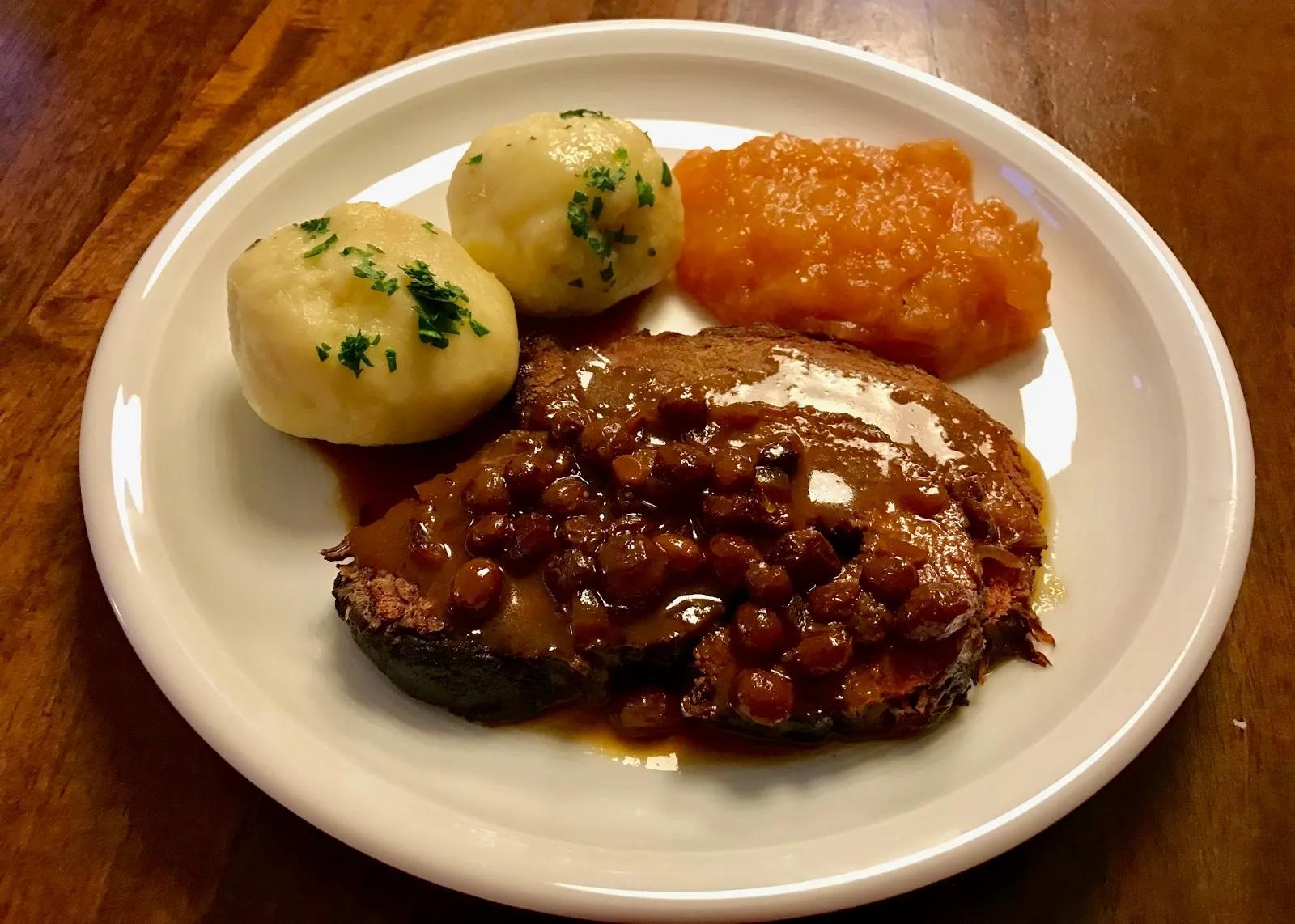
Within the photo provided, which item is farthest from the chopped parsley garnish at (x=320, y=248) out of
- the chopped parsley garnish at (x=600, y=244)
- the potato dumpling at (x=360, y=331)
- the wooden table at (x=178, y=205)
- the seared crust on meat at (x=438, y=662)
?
the wooden table at (x=178, y=205)

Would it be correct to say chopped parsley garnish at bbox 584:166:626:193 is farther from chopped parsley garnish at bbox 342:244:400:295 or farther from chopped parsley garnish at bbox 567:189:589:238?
chopped parsley garnish at bbox 342:244:400:295

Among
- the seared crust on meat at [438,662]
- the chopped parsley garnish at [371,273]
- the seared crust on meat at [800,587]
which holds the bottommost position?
the seared crust on meat at [438,662]

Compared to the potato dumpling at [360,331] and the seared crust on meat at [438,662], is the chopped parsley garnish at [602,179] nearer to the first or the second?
the potato dumpling at [360,331]

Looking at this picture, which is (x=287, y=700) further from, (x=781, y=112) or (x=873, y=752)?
(x=781, y=112)

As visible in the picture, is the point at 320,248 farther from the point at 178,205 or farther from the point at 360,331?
the point at 178,205

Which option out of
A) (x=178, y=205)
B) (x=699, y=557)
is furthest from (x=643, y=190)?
(x=178, y=205)

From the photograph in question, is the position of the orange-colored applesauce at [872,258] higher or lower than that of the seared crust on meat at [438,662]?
higher

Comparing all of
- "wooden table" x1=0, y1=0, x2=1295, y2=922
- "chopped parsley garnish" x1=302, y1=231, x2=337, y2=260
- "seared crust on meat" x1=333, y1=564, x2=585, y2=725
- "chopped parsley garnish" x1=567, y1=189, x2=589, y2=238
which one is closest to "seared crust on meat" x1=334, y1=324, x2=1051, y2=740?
"seared crust on meat" x1=333, y1=564, x2=585, y2=725
